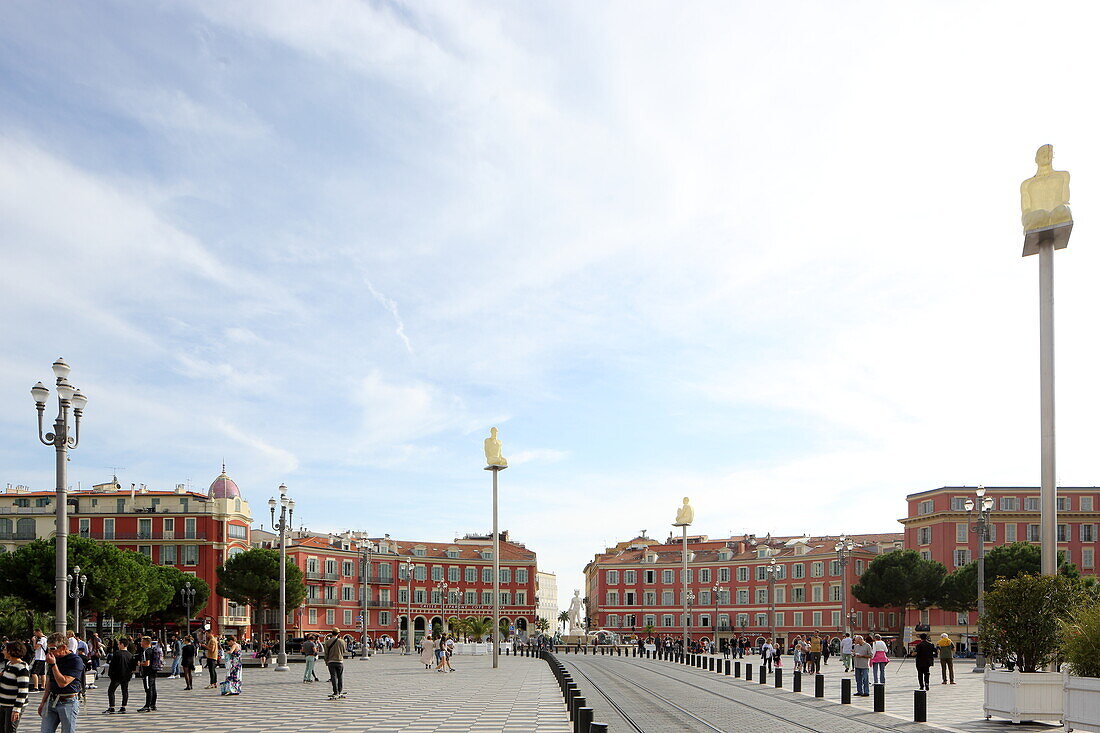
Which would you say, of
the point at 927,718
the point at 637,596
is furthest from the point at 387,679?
the point at 637,596

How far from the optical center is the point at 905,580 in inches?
2776

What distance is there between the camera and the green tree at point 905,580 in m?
70.5

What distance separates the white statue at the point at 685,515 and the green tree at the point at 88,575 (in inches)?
1197

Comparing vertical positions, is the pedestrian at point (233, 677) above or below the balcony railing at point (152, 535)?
above

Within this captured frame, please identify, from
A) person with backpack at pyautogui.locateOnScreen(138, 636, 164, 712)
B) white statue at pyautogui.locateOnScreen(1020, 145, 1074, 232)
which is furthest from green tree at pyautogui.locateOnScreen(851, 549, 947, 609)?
person with backpack at pyautogui.locateOnScreen(138, 636, 164, 712)

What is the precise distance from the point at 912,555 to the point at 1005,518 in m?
9.77

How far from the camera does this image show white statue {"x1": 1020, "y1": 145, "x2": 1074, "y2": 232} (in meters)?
18.9

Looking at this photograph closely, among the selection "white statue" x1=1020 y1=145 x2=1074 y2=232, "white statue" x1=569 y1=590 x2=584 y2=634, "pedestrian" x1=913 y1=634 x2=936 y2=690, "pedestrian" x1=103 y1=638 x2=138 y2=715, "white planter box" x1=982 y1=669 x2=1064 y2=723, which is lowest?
"white statue" x1=569 y1=590 x2=584 y2=634

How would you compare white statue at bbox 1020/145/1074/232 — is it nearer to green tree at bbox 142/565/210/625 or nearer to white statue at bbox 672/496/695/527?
white statue at bbox 672/496/695/527

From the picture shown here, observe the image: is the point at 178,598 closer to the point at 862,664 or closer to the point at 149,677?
the point at 149,677

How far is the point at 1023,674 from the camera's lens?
55.5 feet

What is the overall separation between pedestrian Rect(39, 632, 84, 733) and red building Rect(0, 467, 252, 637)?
225 feet

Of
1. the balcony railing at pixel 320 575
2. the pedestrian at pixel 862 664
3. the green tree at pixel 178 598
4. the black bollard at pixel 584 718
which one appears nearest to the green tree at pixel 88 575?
→ the green tree at pixel 178 598

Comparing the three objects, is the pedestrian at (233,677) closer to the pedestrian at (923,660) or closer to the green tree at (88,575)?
the pedestrian at (923,660)
